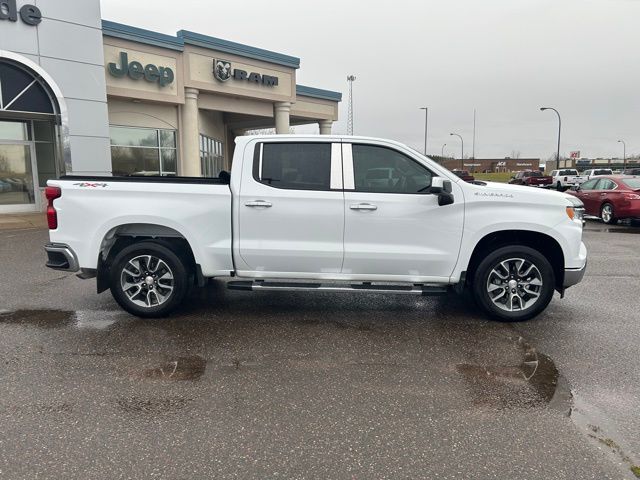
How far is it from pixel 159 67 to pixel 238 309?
16.1 meters

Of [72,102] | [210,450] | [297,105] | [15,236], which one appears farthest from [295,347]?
[297,105]

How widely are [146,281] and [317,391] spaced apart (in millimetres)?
2631

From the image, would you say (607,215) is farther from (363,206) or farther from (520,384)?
(520,384)

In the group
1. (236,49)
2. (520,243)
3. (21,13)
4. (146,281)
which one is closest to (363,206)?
(520,243)

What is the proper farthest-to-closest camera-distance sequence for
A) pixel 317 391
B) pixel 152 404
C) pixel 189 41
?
pixel 189 41 → pixel 317 391 → pixel 152 404

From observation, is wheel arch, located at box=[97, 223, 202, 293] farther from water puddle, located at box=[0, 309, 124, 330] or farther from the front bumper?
the front bumper

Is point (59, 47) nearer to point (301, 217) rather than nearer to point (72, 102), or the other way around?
point (72, 102)

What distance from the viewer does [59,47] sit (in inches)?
607

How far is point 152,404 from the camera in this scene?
141 inches

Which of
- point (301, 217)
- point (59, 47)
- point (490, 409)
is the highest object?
point (59, 47)

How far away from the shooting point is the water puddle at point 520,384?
3648mm

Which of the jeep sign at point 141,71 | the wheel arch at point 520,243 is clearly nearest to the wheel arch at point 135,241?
the wheel arch at point 520,243

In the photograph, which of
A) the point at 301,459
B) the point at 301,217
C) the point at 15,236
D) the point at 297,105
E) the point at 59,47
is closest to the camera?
the point at 301,459

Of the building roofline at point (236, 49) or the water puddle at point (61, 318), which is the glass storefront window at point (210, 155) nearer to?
the building roofline at point (236, 49)
